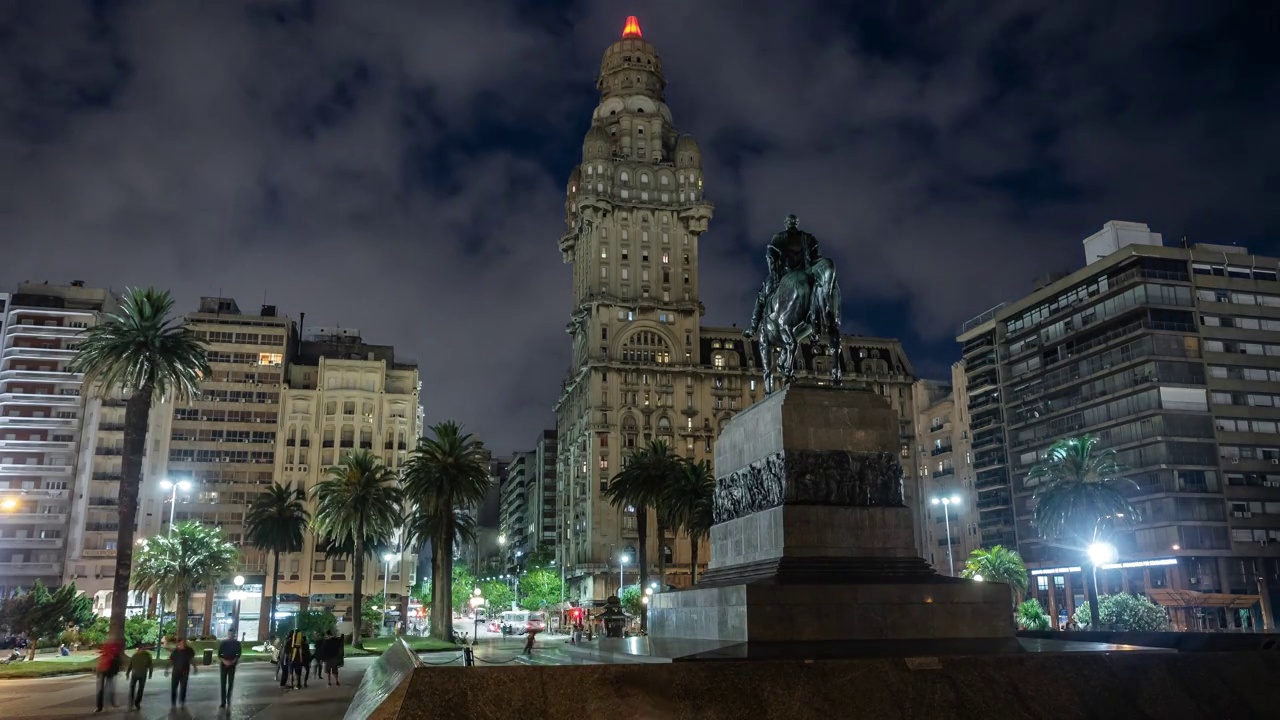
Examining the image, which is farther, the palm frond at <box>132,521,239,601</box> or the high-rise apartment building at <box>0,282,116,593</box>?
the high-rise apartment building at <box>0,282,116,593</box>

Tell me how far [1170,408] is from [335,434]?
9899 cm

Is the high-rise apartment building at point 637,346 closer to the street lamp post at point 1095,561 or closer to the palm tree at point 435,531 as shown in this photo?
the palm tree at point 435,531

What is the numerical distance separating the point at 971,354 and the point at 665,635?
3915 inches

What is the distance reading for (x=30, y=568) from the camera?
340 feet

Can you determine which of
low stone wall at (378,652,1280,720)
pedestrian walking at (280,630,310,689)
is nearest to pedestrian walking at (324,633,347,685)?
pedestrian walking at (280,630,310,689)

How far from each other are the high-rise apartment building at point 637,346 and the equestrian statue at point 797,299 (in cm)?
10061

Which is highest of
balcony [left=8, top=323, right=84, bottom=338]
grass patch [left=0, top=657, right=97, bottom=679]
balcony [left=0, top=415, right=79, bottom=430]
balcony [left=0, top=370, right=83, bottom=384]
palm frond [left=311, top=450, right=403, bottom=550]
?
balcony [left=8, top=323, right=84, bottom=338]

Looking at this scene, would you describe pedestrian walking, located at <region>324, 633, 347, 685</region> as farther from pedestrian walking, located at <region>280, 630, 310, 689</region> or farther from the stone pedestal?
the stone pedestal

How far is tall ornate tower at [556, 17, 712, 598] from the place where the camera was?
12938 cm

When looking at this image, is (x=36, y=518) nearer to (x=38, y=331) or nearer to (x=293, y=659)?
(x=38, y=331)

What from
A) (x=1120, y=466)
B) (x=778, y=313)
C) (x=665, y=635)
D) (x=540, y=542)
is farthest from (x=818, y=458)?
(x=540, y=542)

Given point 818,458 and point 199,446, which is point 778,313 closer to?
point 818,458

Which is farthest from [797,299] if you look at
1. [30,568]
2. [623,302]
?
[623,302]

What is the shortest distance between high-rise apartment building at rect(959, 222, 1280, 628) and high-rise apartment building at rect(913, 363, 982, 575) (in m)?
12.9
